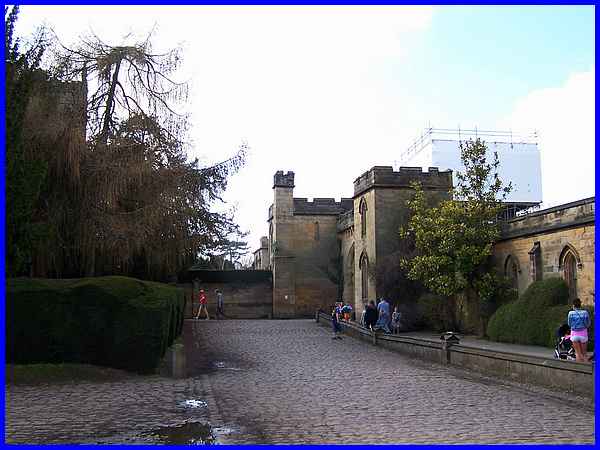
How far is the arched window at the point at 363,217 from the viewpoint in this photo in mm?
35875

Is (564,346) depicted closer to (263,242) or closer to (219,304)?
(219,304)

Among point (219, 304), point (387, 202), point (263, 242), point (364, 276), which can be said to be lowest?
point (219, 304)

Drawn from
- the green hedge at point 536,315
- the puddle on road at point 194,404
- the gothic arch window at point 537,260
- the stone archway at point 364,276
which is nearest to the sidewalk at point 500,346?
the green hedge at point 536,315

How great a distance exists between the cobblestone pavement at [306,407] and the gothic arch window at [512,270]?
11.1 meters

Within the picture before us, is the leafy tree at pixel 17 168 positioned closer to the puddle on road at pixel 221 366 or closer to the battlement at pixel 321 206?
the puddle on road at pixel 221 366

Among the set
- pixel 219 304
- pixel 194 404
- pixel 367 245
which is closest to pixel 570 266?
pixel 367 245

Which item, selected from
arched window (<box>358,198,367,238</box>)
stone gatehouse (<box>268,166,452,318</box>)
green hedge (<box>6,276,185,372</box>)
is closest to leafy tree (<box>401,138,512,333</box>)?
arched window (<box>358,198,367,238</box>)

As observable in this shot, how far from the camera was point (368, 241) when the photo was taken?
1373 inches

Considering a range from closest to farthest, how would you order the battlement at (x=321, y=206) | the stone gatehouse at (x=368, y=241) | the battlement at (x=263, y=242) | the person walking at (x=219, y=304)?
the stone gatehouse at (x=368, y=241) → the person walking at (x=219, y=304) → the battlement at (x=321, y=206) → the battlement at (x=263, y=242)

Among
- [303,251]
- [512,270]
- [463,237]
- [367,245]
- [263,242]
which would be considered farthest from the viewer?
[263,242]

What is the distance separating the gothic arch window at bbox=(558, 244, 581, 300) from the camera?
23766mm

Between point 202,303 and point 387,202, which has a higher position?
point 387,202

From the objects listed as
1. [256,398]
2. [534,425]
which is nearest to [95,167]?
[256,398]

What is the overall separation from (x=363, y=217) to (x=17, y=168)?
26112 millimetres
